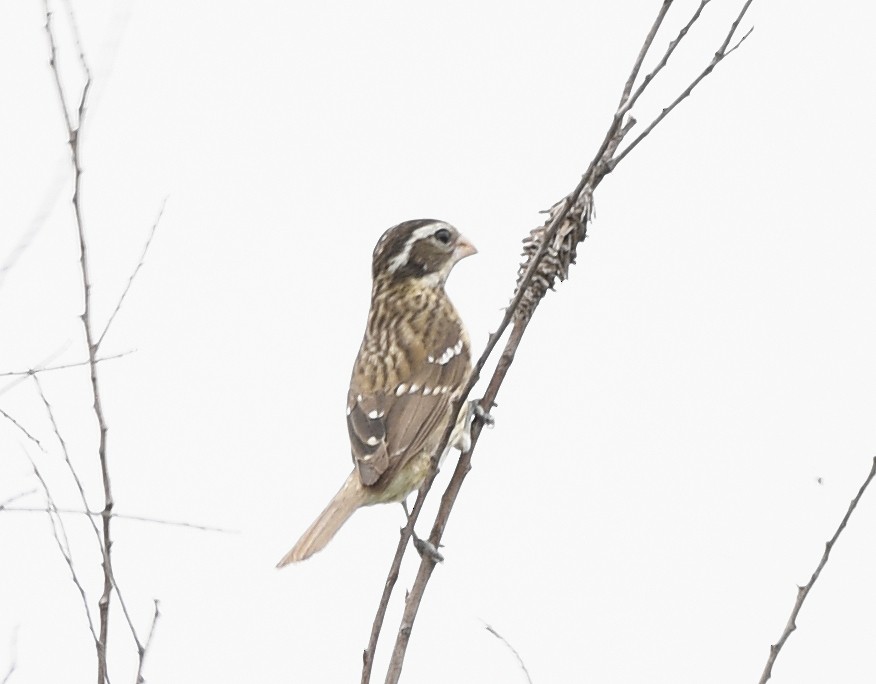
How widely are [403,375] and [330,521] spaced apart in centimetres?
127

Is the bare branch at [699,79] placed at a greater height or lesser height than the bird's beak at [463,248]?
lesser

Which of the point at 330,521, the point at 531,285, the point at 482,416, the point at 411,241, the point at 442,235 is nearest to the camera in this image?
the point at 531,285

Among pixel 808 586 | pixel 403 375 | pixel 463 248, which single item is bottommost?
pixel 808 586

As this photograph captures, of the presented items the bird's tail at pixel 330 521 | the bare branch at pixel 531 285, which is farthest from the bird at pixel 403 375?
the bare branch at pixel 531 285

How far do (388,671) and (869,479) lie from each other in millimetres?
1347

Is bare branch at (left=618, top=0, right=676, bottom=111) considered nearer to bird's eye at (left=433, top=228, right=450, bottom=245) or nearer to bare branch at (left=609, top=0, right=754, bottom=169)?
bare branch at (left=609, top=0, right=754, bottom=169)

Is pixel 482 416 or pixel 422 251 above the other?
pixel 422 251

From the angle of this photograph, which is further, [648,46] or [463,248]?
[463,248]

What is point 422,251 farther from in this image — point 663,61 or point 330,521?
point 663,61

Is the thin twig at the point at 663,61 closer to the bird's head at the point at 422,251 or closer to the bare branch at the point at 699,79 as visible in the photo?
the bare branch at the point at 699,79

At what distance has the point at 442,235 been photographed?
24.5 feet

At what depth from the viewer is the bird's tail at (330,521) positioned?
556 cm

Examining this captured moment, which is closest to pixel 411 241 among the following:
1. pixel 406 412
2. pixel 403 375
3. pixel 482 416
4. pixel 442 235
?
pixel 442 235

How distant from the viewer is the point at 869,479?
352 cm
